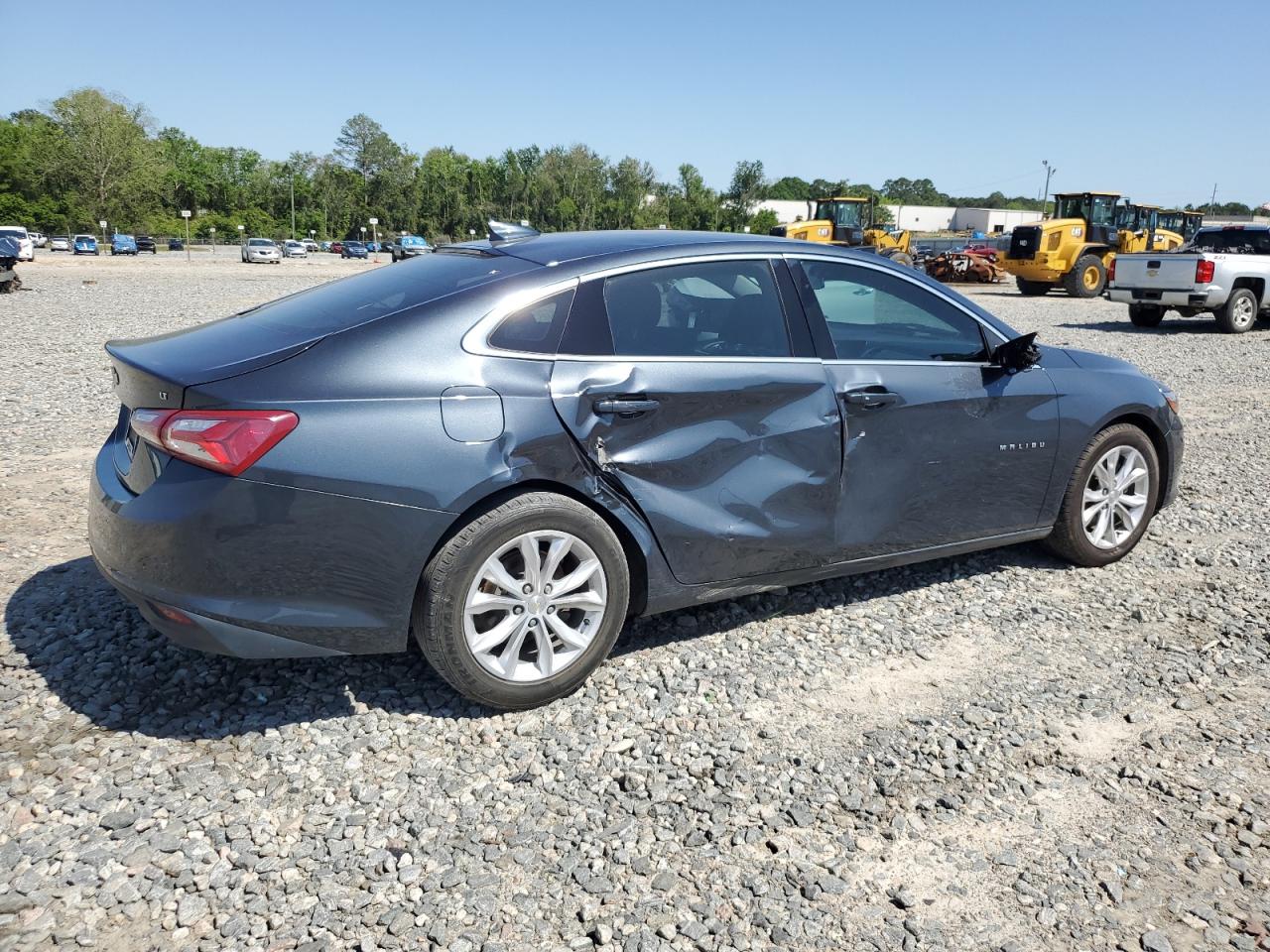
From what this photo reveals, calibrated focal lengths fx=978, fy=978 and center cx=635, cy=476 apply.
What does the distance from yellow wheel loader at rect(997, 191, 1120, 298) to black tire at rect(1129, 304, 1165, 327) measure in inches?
305

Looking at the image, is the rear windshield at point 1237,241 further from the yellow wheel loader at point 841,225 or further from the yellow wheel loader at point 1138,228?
the yellow wheel loader at point 841,225

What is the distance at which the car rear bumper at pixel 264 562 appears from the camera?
2.97 metres

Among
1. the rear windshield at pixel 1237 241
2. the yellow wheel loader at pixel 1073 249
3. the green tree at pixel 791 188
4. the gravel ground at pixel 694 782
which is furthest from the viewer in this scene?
the green tree at pixel 791 188

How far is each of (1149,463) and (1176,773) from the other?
2276 millimetres

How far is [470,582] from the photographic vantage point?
323 centimetres

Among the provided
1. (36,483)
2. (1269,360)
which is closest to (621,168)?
(1269,360)

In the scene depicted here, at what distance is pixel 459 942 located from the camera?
2.40m

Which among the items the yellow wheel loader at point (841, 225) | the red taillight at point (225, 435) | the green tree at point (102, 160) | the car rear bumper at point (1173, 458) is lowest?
the car rear bumper at point (1173, 458)

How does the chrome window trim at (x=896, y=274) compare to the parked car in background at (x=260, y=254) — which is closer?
the chrome window trim at (x=896, y=274)

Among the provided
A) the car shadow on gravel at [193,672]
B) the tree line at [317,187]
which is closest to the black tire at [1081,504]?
the car shadow on gravel at [193,672]

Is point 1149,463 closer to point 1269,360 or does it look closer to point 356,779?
point 356,779

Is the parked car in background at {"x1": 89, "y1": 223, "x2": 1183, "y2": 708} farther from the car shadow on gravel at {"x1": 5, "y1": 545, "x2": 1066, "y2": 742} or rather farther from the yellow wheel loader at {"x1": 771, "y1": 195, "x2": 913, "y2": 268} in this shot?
the yellow wheel loader at {"x1": 771, "y1": 195, "x2": 913, "y2": 268}

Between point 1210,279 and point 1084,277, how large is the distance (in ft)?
32.6

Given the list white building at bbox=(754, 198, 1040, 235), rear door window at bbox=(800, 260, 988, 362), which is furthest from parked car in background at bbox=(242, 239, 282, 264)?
white building at bbox=(754, 198, 1040, 235)
